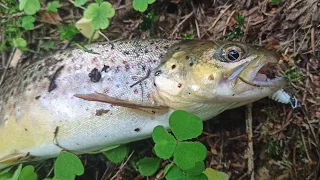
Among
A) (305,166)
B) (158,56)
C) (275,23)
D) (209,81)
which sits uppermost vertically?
(275,23)

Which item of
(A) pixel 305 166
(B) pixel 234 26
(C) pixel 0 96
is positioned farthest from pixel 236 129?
(C) pixel 0 96

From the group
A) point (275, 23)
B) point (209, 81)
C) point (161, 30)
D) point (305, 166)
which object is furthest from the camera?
point (161, 30)

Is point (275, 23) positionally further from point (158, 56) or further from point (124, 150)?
point (124, 150)

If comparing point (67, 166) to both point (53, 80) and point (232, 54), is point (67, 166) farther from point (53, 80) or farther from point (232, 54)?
point (232, 54)

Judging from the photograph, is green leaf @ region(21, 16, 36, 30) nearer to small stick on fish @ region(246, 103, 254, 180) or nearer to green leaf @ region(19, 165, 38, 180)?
green leaf @ region(19, 165, 38, 180)

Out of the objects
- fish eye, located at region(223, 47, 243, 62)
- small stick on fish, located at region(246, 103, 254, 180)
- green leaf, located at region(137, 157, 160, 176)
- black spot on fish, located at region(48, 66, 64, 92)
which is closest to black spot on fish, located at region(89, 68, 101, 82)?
black spot on fish, located at region(48, 66, 64, 92)

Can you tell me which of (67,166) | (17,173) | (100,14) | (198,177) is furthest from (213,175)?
(100,14)
